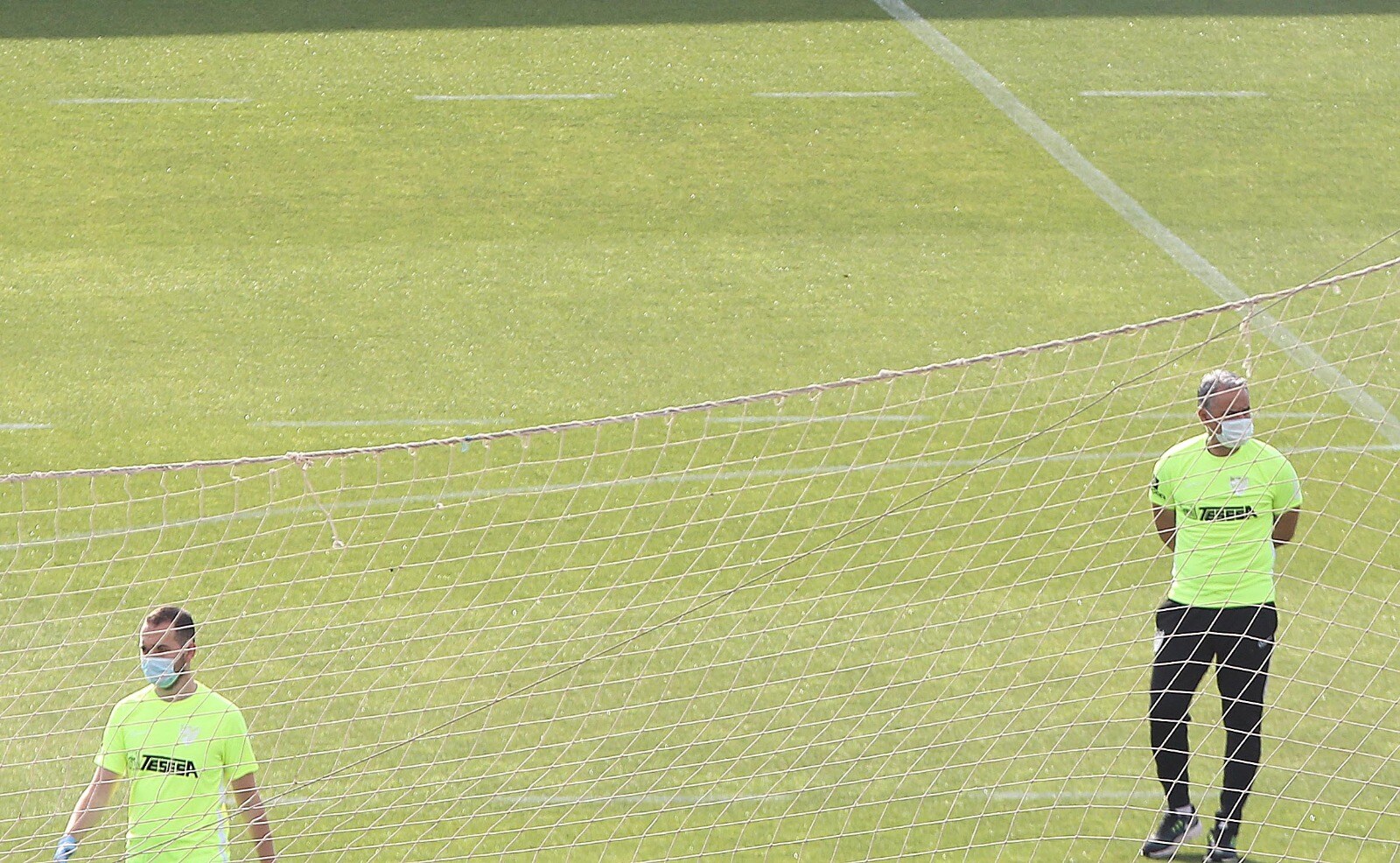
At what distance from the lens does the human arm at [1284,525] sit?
5.89m

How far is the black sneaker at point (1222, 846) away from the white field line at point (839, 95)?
659cm

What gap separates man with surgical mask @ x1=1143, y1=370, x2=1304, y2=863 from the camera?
584 centimetres

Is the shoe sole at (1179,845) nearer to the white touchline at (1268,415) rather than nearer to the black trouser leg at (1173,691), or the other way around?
the black trouser leg at (1173,691)

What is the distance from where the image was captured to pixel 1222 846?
593 cm

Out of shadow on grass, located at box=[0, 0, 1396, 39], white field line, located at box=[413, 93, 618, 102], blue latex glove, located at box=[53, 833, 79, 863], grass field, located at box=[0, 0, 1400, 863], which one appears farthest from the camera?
shadow on grass, located at box=[0, 0, 1396, 39]

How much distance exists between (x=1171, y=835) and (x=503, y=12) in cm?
852

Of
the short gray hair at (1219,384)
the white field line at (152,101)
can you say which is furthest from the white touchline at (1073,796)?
the white field line at (152,101)

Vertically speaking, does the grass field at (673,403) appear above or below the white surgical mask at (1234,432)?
below

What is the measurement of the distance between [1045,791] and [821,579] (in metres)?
1.66

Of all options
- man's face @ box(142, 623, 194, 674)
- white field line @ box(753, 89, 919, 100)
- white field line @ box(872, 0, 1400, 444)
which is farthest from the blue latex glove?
white field line @ box(753, 89, 919, 100)

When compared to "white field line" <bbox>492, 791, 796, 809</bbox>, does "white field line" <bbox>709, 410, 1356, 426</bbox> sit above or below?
above

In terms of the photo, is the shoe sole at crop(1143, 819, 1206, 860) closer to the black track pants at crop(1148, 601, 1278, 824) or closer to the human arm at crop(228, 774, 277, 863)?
the black track pants at crop(1148, 601, 1278, 824)

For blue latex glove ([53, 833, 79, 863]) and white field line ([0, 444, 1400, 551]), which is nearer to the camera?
blue latex glove ([53, 833, 79, 863])

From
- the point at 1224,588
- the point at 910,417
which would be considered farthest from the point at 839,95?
the point at 1224,588
